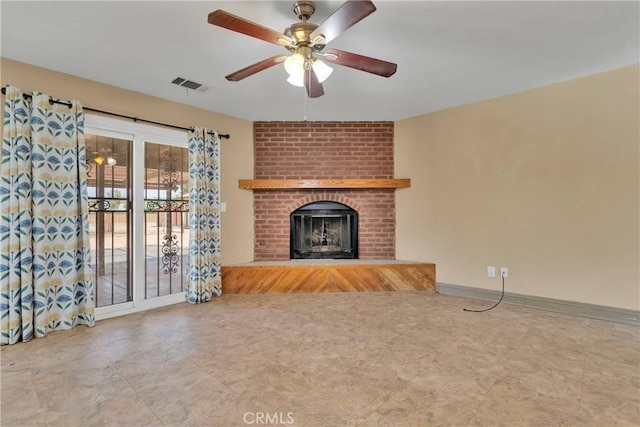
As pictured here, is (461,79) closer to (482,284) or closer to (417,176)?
(417,176)

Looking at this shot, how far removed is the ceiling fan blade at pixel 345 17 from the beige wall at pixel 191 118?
2459 mm

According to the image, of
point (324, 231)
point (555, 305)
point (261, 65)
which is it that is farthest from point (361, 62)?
point (555, 305)

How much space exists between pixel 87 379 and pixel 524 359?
9.74ft

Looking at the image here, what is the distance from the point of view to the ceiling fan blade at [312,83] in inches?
88.5

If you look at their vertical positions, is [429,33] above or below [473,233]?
above

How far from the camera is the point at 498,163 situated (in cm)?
365

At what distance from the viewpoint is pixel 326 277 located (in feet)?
13.4

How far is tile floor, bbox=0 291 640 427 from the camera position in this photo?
5.42 ft

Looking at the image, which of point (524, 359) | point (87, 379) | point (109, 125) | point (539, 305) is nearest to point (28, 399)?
point (87, 379)

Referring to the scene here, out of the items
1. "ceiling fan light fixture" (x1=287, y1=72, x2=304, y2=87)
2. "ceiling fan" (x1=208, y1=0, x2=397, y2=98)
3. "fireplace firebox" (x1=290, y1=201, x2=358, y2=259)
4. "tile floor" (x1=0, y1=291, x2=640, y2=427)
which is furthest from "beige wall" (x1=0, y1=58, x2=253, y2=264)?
"ceiling fan light fixture" (x1=287, y1=72, x2=304, y2=87)

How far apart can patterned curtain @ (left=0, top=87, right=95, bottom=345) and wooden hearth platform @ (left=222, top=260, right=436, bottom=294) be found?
1.58 m

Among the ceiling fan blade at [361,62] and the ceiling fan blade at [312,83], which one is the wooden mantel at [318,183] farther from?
the ceiling fan blade at [361,62]

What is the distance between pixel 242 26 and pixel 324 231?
3274 millimetres

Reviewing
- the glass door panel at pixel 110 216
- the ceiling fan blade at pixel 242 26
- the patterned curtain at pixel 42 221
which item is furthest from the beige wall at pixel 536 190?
the patterned curtain at pixel 42 221
